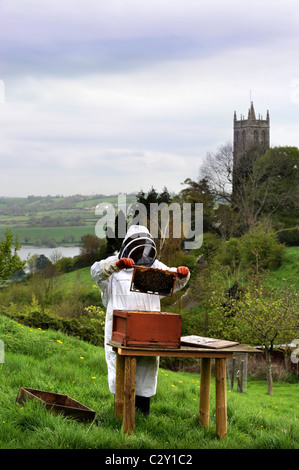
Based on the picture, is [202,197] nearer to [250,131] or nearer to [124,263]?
[250,131]

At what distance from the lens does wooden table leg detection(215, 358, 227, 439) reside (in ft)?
22.4

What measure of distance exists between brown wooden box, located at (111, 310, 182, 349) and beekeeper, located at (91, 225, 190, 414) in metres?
0.77

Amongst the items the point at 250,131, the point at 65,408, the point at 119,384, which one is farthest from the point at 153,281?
the point at 250,131

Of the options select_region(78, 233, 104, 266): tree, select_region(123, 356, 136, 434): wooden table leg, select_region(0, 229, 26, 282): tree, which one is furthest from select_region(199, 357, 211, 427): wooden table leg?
select_region(78, 233, 104, 266): tree

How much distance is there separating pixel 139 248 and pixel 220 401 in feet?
7.25

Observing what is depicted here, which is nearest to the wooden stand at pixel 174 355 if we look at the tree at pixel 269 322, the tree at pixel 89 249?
the tree at pixel 269 322

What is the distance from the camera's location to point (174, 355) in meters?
6.50

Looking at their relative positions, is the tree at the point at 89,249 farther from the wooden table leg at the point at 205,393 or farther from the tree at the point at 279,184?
the wooden table leg at the point at 205,393

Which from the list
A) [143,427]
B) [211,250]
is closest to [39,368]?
[143,427]

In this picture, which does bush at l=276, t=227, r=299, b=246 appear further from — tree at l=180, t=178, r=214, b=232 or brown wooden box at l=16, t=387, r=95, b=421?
brown wooden box at l=16, t=387, r=95, b=421

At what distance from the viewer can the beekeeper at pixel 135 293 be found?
7133 millimetres

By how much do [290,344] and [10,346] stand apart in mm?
20038

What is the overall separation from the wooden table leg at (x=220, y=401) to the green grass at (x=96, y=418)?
0.13 metres
